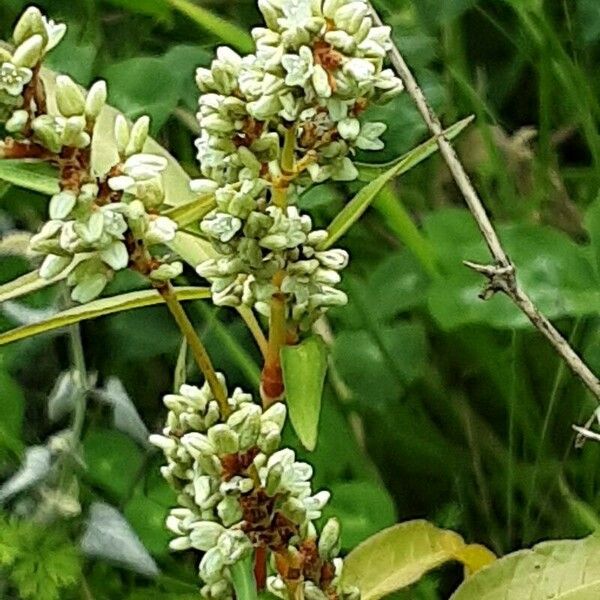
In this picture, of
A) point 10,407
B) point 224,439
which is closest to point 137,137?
point 224,439

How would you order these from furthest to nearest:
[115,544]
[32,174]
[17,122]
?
1. [115,544]
2. [32,174]
3. [17,122]

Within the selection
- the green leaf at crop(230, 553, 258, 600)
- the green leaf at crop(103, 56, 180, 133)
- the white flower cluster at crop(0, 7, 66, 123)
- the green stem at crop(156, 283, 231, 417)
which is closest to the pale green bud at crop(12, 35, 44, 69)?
the white flower cluster at crop(0, 7, 66, 123)

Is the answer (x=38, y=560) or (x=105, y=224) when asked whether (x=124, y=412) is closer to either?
(x=38, y=560)

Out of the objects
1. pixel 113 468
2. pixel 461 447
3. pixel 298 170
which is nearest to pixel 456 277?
pixel 461 447

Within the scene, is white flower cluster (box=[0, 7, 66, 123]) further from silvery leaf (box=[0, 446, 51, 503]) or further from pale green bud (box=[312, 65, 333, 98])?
silvery leaf (box=[0, 446, 51, 503])

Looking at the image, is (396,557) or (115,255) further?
(396,557)

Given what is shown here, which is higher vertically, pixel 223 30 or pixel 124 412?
pixel 223 30
